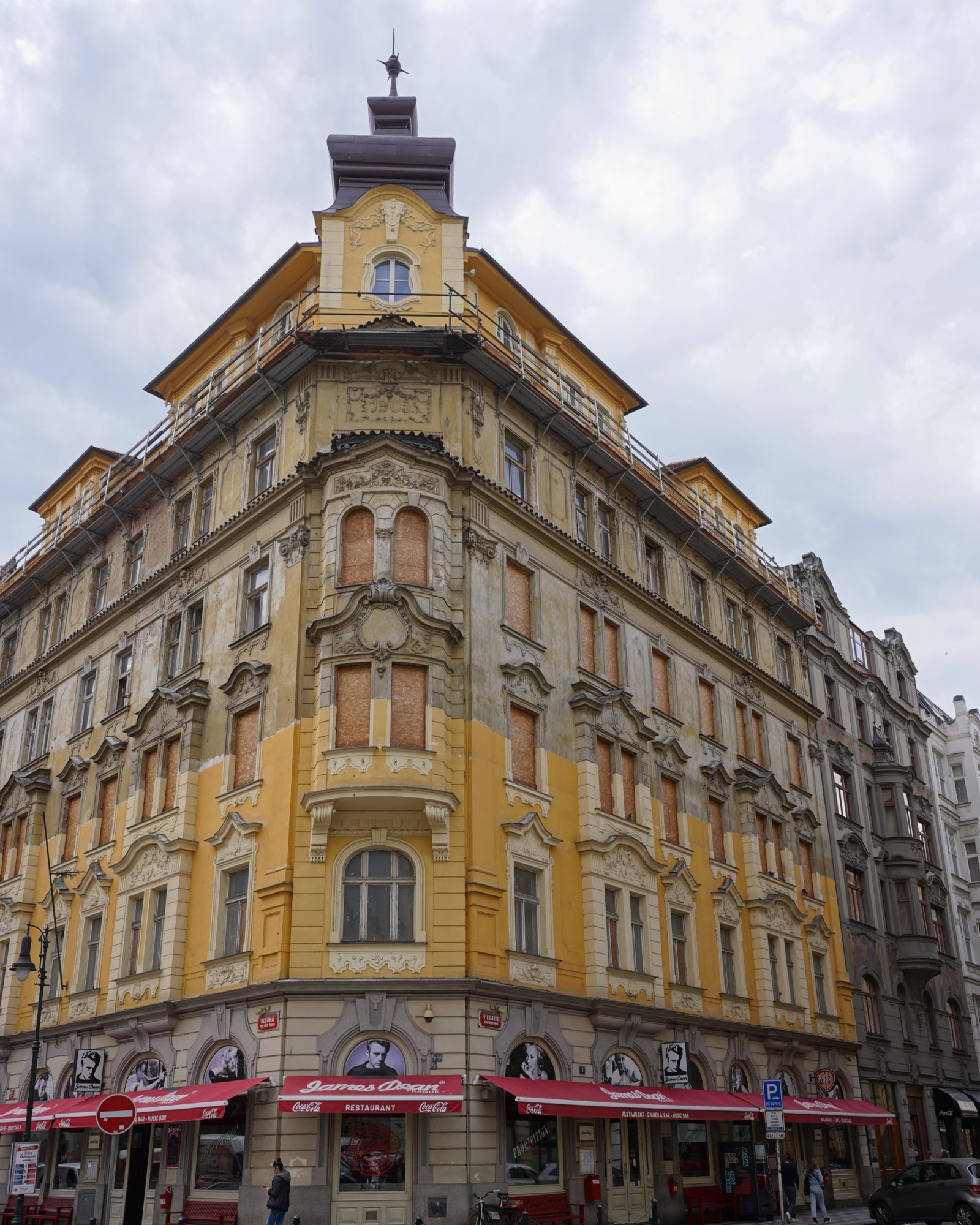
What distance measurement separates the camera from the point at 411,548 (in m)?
28.8

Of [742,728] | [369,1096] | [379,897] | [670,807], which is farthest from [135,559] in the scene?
[742,728]

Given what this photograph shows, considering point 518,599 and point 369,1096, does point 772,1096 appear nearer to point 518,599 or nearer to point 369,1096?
point 369,1096

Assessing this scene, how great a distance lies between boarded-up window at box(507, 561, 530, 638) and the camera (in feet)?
102

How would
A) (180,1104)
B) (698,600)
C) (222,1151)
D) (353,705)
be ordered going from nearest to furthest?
(180,1104) < (222,1151) < (353,705) < (698,600)

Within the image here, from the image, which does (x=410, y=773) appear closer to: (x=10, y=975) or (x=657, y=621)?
→ (x=657, y=621)

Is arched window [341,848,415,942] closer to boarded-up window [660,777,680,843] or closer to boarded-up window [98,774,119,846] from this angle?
boarded-up window [660,777,680,843]

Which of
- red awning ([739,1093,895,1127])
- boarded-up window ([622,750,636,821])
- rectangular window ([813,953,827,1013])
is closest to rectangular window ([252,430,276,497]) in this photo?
boarded-up window ([622,750,636,821])

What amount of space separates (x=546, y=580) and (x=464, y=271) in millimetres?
9654

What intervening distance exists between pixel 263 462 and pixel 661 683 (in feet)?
45.9

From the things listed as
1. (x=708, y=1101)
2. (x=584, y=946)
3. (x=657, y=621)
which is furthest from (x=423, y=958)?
(x=657, y=621)

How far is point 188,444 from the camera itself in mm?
35406

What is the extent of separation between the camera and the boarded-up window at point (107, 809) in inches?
1341

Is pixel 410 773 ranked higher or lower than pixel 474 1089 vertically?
higher

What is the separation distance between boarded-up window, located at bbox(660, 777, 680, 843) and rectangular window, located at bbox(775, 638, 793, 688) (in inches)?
475
